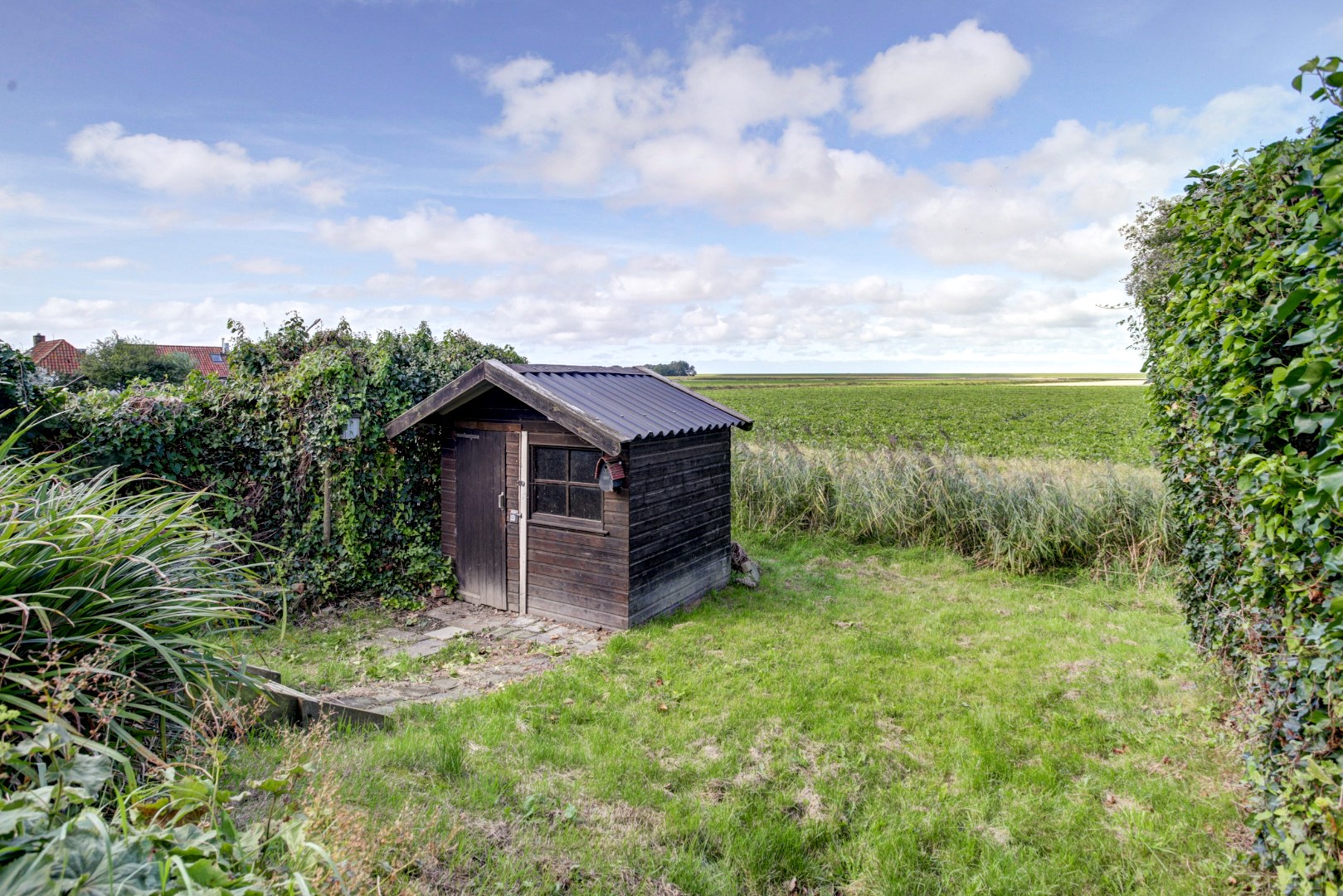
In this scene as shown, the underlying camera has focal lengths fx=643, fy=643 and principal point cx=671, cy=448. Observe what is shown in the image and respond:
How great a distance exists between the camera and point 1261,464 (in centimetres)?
224

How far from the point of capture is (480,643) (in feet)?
19.6

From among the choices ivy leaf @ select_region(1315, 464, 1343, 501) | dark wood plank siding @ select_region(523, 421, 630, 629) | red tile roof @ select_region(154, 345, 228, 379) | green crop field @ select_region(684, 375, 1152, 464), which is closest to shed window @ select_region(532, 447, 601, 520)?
dark wood plank siding @ select_region(523, 421, 630, 629)

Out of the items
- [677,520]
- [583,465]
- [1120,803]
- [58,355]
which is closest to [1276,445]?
[1120,803]

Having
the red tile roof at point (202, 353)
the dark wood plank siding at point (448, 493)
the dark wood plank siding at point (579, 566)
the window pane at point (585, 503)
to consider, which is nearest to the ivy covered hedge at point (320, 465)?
the dark wood plank siding at point (448, 493)

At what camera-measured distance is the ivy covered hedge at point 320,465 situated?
6867 millimetres

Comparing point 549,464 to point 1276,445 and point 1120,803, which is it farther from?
point 1276,445

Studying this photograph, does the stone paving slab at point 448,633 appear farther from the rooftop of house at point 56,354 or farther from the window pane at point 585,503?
the rooftop of house at point 56,354

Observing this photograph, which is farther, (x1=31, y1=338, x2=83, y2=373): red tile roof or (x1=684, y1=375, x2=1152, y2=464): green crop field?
(x1=31, y1=338, x2=83, y2=373): red tile roof

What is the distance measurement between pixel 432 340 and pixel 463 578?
4.41 meters

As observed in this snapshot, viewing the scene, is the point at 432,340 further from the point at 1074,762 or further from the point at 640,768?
the point at 1074,762

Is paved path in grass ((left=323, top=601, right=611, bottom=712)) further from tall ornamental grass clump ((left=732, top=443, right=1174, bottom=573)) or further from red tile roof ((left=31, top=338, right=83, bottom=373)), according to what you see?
red tile roof ((left=31, top=338, right=83, bottom=373))

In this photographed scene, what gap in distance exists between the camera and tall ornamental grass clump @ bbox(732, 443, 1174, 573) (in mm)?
8242

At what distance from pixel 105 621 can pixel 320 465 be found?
5086mm

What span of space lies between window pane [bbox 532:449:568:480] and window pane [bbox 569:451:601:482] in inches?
4.0
